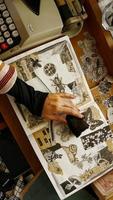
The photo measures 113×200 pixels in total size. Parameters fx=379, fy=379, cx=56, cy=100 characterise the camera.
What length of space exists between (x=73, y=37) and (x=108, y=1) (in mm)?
140

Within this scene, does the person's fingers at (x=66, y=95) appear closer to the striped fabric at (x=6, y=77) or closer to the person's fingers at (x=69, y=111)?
the person's fingers at (x=69, y=111)

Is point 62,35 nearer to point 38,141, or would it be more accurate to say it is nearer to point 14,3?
point 14,3

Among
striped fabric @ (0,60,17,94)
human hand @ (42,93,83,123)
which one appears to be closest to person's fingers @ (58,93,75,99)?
human hand @ (42,93,83,123)

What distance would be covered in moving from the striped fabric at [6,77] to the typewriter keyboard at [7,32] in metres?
0.07

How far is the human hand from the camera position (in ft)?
3.15

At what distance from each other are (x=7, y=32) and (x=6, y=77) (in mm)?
132

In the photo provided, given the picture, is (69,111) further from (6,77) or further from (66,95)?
(6,77)

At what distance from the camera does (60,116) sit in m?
0.98

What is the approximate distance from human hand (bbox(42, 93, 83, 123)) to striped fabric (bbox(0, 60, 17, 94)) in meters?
0.11

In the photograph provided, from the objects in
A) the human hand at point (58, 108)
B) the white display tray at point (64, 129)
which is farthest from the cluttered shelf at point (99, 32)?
the human hand at point (58, 108)

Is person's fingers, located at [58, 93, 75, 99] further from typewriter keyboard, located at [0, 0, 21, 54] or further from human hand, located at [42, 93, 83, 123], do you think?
typewriter keyboard, located at [0, 0, 21, 54]

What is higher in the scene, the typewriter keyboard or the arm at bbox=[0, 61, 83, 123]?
the typewriter keyboard

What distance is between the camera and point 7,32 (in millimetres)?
956

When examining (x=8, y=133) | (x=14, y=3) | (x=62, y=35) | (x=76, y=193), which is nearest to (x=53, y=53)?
(x=62, y=35)
